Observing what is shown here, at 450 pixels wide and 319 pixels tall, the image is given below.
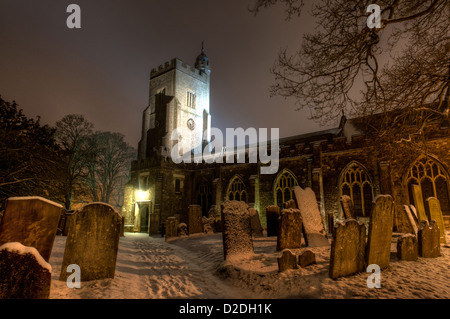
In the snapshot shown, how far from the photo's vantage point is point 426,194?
10.7m

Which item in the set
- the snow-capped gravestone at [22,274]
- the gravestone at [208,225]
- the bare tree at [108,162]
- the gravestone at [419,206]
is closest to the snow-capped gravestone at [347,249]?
the snow-capped gravestone at [22,274]

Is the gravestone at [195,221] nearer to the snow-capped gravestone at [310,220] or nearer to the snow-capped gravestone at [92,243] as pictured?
the snow-capped gravestone at [310,220]

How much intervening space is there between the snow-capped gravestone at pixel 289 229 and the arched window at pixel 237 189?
11219 mm

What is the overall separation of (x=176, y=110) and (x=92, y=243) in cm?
2709

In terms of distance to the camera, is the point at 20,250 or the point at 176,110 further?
the point at 176,110

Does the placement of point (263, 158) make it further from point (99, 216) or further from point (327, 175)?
point (99, 216)

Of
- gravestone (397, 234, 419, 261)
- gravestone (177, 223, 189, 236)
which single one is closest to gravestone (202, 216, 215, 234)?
gravestone (177, 223, 189, 236)

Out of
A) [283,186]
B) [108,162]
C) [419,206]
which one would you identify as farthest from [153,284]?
[108,162]

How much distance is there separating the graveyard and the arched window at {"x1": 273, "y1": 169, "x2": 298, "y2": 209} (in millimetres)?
9671

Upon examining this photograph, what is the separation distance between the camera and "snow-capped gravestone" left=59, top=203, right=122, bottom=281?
3.58 meters

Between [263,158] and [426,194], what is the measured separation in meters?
8.49

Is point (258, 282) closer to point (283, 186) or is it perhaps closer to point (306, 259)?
point (306, 259)

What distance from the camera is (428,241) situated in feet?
16.3
